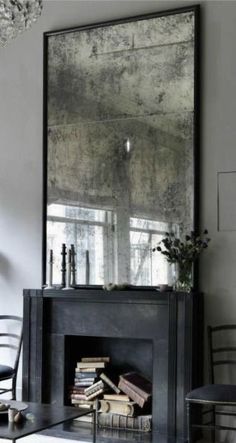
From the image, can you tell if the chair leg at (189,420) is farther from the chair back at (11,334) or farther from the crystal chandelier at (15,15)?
the crystal chandelier at (15,15)

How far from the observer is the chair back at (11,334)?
5.73 meters

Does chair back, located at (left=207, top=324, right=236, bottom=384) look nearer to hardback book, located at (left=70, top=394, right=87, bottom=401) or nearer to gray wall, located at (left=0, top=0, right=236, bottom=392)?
gray wall, located at (left=0, top=0, right=236, bottom=392)

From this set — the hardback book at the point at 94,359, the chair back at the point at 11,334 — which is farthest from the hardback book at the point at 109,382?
the chair back at the point at 11,334

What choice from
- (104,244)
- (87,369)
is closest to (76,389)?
(87,369)

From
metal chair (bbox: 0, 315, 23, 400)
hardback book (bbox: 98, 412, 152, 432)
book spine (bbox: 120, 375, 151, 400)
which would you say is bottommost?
hardback book (bbox: 98, 412, 152, 432)

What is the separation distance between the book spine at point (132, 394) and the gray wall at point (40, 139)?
0.80m

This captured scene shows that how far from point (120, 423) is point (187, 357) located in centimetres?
78

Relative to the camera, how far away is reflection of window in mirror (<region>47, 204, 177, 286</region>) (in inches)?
204

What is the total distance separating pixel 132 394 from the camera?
5.07 metres

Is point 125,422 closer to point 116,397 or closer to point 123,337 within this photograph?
point 116,397

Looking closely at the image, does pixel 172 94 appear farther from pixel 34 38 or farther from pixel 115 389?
pixel 115 389

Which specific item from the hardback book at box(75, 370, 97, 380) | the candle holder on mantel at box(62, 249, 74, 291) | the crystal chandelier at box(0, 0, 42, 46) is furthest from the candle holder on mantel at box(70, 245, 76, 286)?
the crystal chandelier at box(0, 0, 42, 46)

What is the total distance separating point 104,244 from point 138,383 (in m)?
1.08

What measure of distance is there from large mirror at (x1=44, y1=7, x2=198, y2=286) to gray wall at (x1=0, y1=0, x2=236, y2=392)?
0.35 ft
